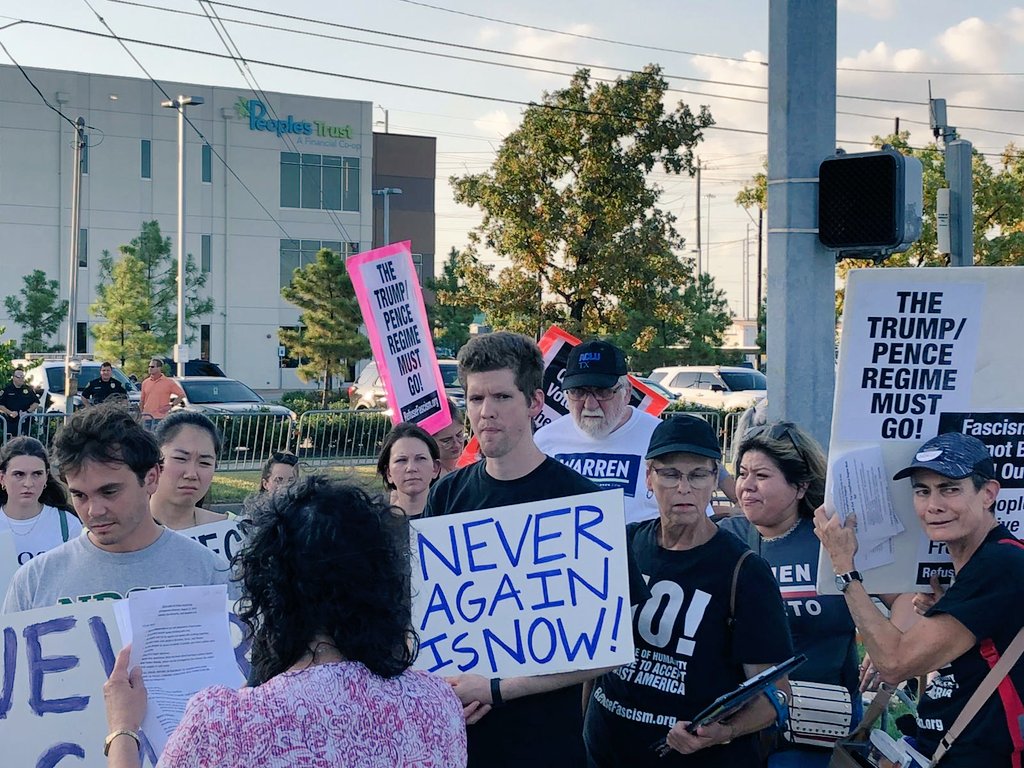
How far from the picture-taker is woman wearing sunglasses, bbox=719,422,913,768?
4328 mm

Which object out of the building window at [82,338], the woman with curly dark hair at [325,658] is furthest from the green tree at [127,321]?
the woman with curly dark hair at [325,658]

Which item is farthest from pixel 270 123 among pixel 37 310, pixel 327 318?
pixel 327 318

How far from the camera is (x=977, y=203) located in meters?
29.1

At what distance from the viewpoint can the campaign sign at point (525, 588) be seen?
3605 mm

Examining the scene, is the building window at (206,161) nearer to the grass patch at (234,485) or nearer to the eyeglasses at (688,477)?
the grass patch at (234,485)

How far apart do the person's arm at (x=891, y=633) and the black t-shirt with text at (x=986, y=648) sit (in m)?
0.04

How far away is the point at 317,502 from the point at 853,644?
9.13 ft

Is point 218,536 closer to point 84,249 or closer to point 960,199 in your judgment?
point 960,199

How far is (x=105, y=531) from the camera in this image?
12.2 feet

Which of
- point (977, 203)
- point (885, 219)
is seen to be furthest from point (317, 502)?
point (977, 203)

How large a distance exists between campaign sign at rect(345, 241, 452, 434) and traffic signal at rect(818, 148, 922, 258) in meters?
2.78

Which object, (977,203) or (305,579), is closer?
(305,579)

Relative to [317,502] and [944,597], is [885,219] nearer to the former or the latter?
[944,597]

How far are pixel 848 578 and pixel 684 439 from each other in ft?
2.26
